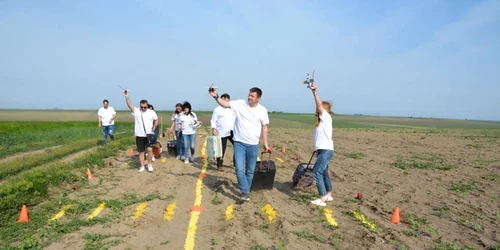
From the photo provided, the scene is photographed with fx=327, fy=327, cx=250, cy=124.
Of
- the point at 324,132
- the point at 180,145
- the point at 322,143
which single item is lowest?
the point at 180,145

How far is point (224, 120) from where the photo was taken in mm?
9617

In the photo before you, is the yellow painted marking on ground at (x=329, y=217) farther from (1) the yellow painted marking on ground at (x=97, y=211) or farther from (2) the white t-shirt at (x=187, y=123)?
(2) the white t-shirt at (x=187, y=123)

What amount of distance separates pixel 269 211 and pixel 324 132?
1844mm

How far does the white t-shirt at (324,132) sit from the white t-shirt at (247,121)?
1.16 metres

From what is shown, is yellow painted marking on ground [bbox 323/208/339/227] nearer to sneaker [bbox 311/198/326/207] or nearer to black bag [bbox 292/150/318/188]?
sneaker [bbox 311/198/326/207]

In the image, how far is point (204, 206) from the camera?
21.0 ft

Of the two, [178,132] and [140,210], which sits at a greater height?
[178,132]

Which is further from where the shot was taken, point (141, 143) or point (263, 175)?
point (141, 143)

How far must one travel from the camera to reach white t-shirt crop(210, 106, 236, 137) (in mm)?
9602

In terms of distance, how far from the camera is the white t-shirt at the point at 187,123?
422 inches

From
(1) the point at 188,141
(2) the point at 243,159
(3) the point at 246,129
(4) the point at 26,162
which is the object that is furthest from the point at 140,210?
(4) the point at 26,162

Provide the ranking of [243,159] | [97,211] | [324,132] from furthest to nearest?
[243,159] < [324,132] < [97,211]

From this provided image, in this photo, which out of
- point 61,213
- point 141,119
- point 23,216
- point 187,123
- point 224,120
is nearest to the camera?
point 23,216

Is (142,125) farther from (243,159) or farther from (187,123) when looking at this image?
(243,159)
